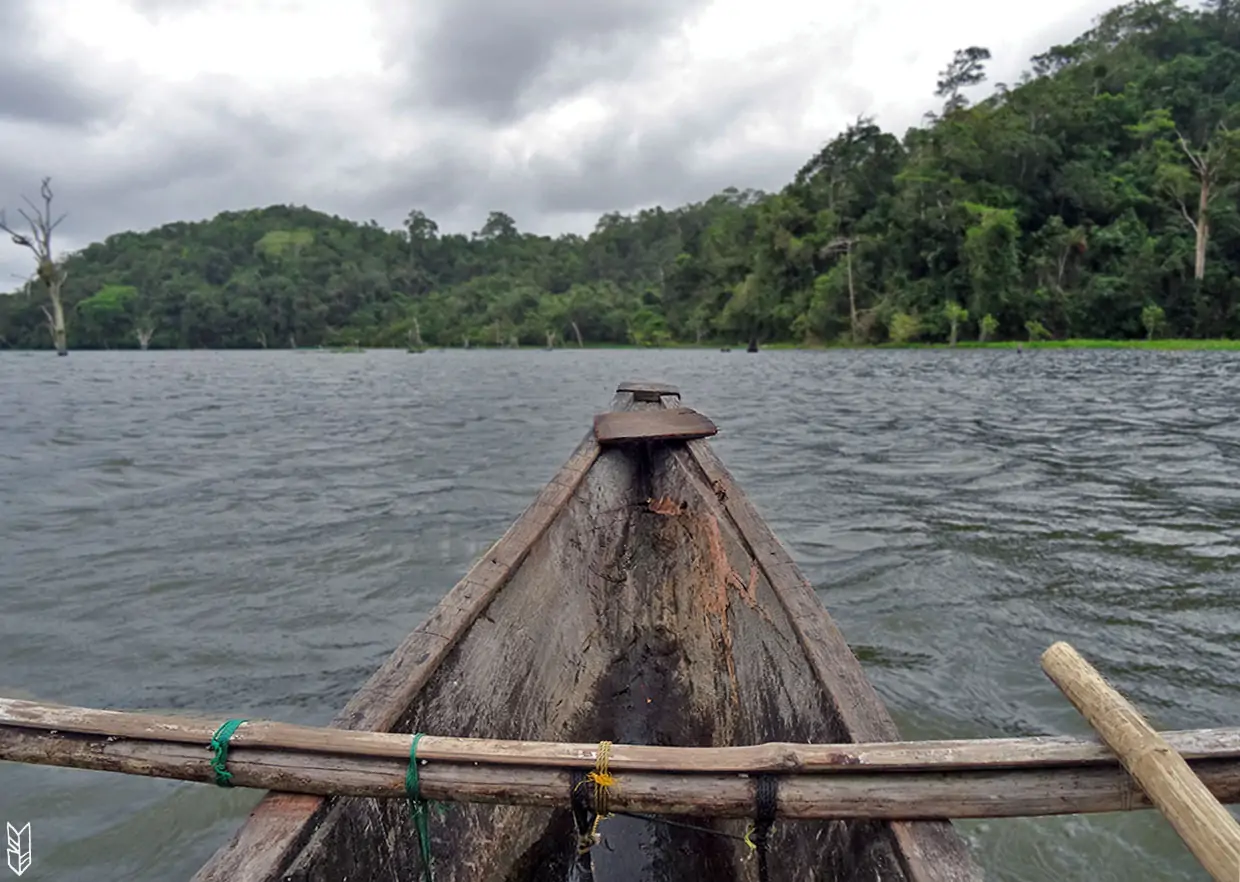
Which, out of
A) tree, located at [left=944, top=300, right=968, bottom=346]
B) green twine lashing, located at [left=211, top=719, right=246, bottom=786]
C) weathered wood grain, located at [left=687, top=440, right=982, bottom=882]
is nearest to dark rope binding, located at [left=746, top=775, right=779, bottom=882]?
weathered wood grain, located at [left=687, top=440, right=982, bottom=882]

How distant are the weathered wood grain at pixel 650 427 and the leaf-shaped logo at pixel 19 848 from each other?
2.60 meters

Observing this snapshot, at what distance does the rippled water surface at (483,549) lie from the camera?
264 centimetres

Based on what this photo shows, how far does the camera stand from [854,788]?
4.14 ft

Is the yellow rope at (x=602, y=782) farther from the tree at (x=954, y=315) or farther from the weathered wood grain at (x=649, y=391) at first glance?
the tree at (x=954, y=315)

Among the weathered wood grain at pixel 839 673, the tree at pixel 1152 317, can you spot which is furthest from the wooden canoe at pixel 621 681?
the tree at pixel 1152 317

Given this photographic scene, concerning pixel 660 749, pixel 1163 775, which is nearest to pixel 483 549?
pixel 660 749

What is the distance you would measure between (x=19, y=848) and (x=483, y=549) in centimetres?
333

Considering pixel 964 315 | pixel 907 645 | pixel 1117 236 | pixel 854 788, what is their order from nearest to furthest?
1. pixel 854 788
2. pixel 907 645
3. pixel 1117 236
4. pixel 964 315

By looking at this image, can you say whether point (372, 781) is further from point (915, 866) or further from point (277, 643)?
point (277, 643)

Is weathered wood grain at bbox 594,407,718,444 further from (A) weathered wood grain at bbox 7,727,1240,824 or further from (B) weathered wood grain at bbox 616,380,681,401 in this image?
(A) weathered wood grain at bbox 7,727,1240,824

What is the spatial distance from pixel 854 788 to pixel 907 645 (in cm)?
289

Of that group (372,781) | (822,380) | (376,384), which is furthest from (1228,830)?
(376,384)

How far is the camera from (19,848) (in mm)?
2354

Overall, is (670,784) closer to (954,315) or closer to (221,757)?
(221,757)
